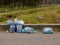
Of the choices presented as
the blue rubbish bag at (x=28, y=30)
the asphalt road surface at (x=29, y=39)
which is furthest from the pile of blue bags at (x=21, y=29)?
the asphalt road surface at (x=29, y=39)

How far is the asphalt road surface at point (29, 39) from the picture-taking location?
738cm

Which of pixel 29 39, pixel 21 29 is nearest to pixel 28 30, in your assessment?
pixel 21 29

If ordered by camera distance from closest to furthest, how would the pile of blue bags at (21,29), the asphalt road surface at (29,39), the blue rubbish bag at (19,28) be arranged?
1. the asphalt road surface at (29,39)
2. the pile of blue bags at (21,29)
3. the blue rubbish bag at (19,28)

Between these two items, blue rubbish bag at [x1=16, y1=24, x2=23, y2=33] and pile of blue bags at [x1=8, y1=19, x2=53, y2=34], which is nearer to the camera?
pile of blue bags at [x1=8, y1=19, x2=53, y2=34]

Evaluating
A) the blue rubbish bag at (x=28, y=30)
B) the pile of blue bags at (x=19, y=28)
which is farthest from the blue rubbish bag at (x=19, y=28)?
the blue rubbish bag at (x=28, y=30)

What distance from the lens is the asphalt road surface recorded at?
7380 millimetres

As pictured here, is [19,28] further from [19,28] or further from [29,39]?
[29,39]

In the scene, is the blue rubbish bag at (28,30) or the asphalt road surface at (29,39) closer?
the asphalt road surface at (29,39)

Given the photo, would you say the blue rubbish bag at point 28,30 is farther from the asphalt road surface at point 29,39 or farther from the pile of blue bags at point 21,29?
the asphalt road surface at point 29,39

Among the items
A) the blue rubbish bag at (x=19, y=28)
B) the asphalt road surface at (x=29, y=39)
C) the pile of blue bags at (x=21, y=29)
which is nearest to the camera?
the asphalt road surface at (x=29, y=39)

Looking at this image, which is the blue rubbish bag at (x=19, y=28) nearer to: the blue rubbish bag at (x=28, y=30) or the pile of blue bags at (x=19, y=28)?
the pile of blue bags at (x=19, y=28)

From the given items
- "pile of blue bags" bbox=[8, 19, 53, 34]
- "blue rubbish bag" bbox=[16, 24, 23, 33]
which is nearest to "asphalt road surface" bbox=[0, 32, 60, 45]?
"pile of blue bags" bbox=[8, 19, 53, 34]

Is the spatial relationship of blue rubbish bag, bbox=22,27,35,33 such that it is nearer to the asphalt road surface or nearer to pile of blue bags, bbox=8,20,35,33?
pile of blue bags, bbox=8,20,35,33

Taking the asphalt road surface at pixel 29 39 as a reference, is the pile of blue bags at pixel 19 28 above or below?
above
